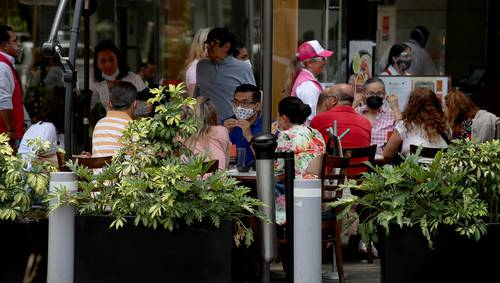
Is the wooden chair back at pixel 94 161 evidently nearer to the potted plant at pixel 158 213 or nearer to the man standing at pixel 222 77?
the potted plant at pixel 158 213

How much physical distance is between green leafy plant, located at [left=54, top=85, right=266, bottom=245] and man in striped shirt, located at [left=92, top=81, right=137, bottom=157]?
3.28ft

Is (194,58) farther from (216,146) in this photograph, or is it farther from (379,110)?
(216,146)

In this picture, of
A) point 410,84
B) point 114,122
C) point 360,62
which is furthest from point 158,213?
point 360,62

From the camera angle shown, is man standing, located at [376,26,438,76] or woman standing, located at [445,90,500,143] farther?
man standing, located at [376,26,438,76]

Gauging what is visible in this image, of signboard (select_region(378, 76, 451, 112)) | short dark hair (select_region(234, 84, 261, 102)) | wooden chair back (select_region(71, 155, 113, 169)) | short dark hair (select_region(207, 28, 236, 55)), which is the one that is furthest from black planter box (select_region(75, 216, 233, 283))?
signboard (select_region(378, 76, 451, 112))

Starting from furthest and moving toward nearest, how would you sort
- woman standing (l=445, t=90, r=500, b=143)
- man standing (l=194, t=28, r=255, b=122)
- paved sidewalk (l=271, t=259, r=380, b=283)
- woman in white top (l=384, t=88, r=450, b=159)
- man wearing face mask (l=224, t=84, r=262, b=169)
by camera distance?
woman standing (l=445, t=90, r=500, b=143) → man standing (l=194, t=28, r=255, b=122) → woman in white top (l=384, t=88, r=450, b=159) → man wearing face mask (l=224, t=84, r=262, b=169) → paved sidewalk (l=271, t=259, r=380, b=283)

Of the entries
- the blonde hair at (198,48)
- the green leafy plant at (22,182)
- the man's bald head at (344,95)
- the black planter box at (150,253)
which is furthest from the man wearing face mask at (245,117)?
the black planter box at (150,253)

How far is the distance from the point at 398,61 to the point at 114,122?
17.5 feet

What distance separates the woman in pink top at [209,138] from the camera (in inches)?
328

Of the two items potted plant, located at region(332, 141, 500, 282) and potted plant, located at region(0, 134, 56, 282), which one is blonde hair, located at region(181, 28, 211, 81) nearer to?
potted plant, located at region(0, 134, 56, 282)

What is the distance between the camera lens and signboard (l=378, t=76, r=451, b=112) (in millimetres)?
12438

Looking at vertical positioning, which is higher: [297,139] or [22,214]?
[297,139]

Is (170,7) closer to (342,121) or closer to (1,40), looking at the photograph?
(1,40)

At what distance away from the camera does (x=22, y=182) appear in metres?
7.60
